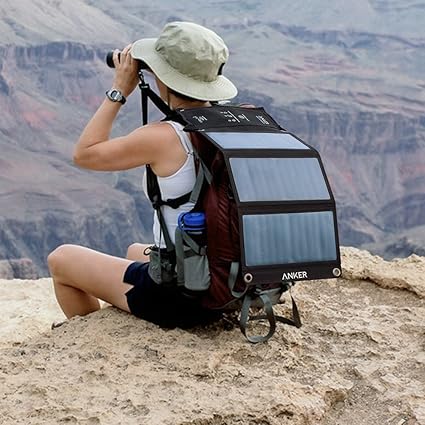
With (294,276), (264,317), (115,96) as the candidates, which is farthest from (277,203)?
(115,96)

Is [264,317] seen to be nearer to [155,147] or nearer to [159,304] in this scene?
[159,304]

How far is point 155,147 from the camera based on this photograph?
298 centimetres

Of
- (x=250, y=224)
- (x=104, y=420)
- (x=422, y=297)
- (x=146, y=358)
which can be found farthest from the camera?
(x=422, y=297)

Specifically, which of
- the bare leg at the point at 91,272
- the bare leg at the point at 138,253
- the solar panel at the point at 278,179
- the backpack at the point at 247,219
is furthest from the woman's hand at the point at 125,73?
the bare leg at the point at 138,253

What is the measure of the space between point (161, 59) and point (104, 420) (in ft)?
4.97

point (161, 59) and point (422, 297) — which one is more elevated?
point (161, 59)

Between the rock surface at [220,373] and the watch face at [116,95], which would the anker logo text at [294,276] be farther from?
the watch face at [116,95]

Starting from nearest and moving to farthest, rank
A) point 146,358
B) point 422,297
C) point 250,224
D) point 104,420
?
point 104,420
point 250,224
point 146,358
point 422,297

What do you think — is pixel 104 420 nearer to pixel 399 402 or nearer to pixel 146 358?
pixel 146 358

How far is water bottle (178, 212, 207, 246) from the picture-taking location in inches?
116

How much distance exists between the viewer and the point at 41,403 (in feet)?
8.72

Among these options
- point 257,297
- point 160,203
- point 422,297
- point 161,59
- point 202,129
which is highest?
point 161,59

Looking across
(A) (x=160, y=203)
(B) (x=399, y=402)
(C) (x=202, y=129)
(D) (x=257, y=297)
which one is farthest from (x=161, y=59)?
(B) (x=399, y=402)

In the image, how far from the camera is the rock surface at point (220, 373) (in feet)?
8.66
